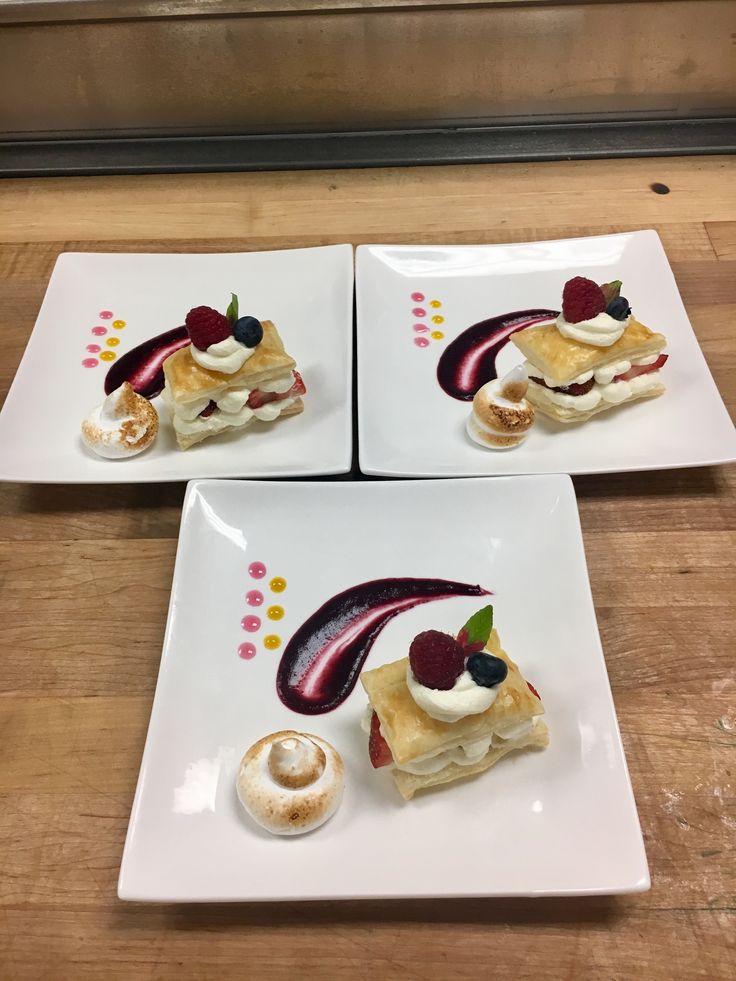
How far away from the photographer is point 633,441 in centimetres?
187

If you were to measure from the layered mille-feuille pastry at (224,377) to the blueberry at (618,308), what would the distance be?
739 mm

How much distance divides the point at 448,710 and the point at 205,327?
39.0 inches

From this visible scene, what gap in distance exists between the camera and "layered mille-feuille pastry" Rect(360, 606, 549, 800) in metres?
1.29

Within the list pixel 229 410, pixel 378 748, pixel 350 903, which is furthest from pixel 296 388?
pixel 350 903

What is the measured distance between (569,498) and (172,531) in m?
0.86

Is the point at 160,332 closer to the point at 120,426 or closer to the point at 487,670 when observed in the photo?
the point at 120,426

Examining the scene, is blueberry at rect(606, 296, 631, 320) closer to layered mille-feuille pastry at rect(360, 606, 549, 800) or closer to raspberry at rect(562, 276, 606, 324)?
raspberry at rect(562, 276, 606, 324)

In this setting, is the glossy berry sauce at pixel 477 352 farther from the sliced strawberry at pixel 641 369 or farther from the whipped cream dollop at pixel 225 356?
the whipped cream dollop at pixel 225 356

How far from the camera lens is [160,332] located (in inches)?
84.7

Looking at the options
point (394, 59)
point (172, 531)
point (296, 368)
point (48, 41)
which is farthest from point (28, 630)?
point (394, 59)

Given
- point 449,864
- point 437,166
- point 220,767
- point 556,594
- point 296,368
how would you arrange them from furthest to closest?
point 437,166, point 296,368, point 556,594, point 220,767, point 449,864

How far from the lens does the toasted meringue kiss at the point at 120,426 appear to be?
1.80m

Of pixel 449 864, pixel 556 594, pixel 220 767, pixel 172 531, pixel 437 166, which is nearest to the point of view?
pixel 449 864

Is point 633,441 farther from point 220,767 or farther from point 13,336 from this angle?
point 13,336
